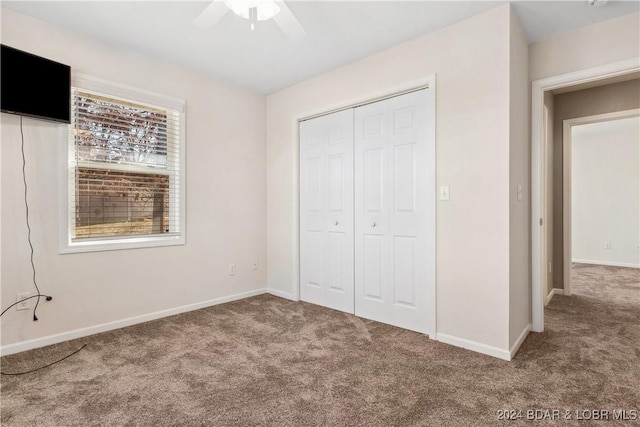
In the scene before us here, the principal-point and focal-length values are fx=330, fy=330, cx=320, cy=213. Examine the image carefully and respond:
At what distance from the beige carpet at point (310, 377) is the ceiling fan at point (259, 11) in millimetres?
2175

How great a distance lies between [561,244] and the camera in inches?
158

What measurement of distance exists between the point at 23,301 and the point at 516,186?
12.3ft

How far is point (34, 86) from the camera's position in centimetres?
241

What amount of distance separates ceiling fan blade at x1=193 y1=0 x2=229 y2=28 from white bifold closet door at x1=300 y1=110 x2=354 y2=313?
1609 millimetres

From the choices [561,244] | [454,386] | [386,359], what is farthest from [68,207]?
[561,244]

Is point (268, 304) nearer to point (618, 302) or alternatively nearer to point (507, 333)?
point (507, 333)

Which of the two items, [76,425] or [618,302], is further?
[618,302]

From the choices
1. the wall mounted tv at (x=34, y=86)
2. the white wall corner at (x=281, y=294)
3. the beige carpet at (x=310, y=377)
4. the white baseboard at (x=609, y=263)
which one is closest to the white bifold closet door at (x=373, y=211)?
the white wall corner at (x=281, y=294)

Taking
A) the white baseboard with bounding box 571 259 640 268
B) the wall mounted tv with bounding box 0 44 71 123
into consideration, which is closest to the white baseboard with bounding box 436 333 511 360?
the wall mounted tv with bounding box 0 44 71 123

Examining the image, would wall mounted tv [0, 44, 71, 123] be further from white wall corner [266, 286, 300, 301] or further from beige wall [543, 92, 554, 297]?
beige wall [543, 92, 554, 297]

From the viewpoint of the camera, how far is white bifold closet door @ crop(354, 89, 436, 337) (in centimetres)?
274

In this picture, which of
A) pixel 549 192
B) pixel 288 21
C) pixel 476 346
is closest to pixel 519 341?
pixel 476 346

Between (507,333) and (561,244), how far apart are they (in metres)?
2.40

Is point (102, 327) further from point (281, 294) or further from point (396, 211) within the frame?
point (396, 211)
